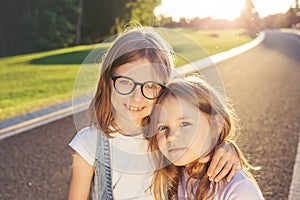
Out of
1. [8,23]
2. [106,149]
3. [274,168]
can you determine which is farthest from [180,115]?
[8,23]

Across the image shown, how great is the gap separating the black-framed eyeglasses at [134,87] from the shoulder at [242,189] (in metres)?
0.45

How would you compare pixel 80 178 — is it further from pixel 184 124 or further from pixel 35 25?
pixel 35 25

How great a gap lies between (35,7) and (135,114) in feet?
145

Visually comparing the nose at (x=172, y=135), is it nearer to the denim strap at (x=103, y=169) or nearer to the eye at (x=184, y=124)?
the eye at (x=184, y=124)

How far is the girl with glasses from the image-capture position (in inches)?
81.5

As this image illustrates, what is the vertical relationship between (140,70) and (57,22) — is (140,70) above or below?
above

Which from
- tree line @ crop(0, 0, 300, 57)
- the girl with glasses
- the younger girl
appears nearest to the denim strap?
the girl with glasses

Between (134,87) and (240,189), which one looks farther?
(134,87)

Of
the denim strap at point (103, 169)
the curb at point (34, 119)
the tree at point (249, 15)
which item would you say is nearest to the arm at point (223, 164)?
the denim strap at point (103, 169)

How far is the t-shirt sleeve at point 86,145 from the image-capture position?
7.01 ft

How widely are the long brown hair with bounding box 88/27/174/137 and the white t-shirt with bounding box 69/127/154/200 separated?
6 centimetres

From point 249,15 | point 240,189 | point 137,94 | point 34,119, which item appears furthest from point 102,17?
point 240,189

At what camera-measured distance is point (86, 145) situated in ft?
7.03

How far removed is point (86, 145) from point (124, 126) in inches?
7.2
